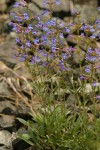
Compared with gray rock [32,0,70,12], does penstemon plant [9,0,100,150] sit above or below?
above

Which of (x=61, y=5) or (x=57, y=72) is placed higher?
(x=57, y=72)

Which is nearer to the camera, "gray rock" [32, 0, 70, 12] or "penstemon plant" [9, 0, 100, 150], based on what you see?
"penstemon plant" [9, 0, 100, 150]

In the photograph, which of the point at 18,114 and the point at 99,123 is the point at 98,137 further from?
the point at 18,114

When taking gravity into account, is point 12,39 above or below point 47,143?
below

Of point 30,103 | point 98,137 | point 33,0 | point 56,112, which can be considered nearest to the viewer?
point 98,137

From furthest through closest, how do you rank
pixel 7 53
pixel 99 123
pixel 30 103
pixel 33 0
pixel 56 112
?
pixel 33 0, pixel 7 53, pixel 30 103, pixel 56 112, pixel 99 123

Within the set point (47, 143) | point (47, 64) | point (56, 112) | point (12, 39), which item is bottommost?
point (12, 39)

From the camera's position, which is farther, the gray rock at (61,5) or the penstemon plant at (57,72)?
the gray rock at (61,5)

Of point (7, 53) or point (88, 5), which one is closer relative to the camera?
point (7, 53)

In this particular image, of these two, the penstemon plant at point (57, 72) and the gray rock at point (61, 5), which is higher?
the penstemon plant at point (57, 72)

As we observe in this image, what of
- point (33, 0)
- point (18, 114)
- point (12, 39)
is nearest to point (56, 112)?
point (18, 114)

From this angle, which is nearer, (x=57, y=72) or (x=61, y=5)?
(x=57, y=72)
